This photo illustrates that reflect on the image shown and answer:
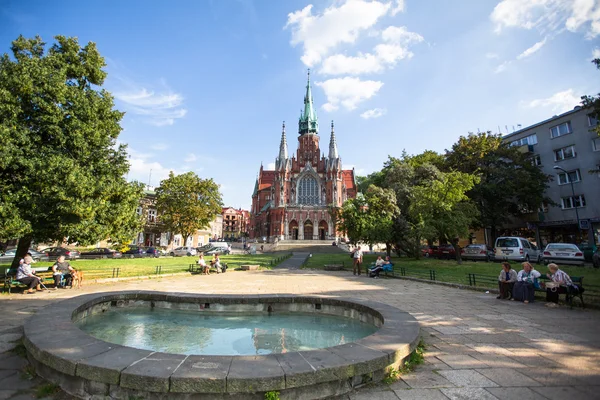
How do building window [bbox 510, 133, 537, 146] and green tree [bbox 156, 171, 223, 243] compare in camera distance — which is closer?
building window [bbox 510, 133, 537, 146]

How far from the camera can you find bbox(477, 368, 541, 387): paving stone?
360 centimetres

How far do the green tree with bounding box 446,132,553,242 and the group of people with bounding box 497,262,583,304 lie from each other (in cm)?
2214

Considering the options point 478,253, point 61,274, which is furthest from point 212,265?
point 478,253

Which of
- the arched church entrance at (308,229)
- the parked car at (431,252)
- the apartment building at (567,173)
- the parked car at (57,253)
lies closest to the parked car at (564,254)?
the parked car at (431,252)

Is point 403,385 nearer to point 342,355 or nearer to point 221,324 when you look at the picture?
point 342,355

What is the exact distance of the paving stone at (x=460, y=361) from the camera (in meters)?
4.17

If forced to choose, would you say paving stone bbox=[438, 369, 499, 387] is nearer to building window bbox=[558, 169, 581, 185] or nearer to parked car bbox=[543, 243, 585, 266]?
parked car bbox=[543, 243, 585, 266]

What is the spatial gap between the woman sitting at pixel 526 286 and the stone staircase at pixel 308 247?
127 feet

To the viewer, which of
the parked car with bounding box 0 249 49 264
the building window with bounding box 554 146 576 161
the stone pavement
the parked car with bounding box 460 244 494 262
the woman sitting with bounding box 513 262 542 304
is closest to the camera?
the stone pavement

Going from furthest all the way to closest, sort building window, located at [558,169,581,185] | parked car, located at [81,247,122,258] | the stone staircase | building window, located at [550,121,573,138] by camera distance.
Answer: the stone staircase, building window, located at [550,121,573,138], building window, located at [558,169,581,185], parked car, located at [81,247,122,258]

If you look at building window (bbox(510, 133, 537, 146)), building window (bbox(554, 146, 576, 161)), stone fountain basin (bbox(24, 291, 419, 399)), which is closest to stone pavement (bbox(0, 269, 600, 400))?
stone fountain basin (bbox(24, 291, 419, 399))

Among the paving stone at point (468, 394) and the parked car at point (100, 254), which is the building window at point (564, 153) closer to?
the paving stone at point (468, 394)

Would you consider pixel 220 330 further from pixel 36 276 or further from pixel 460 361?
pixel 36 276

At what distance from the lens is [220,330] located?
6473 millimetres
